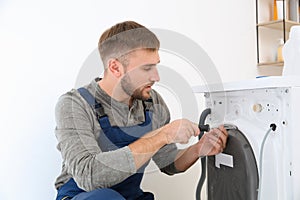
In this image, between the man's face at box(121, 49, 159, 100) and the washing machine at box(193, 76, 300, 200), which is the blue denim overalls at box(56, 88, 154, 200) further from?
the washing machine at box(193, 76, 300, 200)

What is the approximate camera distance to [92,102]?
4.17ft

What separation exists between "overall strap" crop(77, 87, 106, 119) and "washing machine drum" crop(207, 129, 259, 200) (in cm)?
48

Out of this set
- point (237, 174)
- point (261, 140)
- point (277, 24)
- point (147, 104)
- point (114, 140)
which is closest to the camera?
point (261, 140)

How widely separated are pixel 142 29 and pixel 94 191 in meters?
0.59

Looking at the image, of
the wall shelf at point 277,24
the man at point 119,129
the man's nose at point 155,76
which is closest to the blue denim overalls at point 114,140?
the man at point 119,129

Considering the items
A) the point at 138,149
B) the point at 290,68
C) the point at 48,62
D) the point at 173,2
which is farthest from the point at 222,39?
the point at 138,149

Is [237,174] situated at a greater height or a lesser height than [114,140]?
lesser

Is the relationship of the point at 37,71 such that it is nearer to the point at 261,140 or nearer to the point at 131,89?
the point at 131,89

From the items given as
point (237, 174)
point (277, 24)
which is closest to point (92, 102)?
point (237, 174)

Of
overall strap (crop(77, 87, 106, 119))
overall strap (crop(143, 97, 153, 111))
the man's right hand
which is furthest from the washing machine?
overall strap (crop(77, 87, 106, 119))

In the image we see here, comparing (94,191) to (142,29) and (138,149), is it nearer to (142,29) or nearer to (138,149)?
(138,149)

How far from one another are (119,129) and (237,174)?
1.52 ft

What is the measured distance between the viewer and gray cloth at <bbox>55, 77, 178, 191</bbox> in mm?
1095

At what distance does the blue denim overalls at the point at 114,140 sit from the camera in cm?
125
